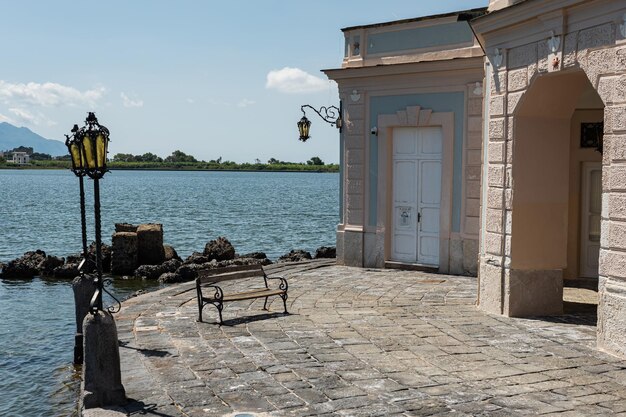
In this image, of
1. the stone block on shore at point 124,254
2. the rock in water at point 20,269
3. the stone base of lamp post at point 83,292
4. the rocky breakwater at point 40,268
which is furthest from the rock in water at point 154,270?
the stone base of lamp post at point 83,292

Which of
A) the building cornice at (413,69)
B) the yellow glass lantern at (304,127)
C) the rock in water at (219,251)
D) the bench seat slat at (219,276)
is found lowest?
the rock in water at (219,251)

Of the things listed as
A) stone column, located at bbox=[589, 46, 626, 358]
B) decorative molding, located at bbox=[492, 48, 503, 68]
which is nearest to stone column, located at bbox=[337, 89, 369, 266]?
decorative molding, located at bbox=[492, 48, 503, 68]

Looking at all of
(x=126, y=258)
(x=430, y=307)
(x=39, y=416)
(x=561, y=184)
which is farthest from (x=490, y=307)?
(x=126, y=258)

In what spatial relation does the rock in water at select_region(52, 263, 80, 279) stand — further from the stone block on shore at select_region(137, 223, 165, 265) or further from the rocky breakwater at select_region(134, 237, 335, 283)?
the stone block on shore at select_region(137, 223, 165, 265)

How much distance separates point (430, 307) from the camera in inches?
440

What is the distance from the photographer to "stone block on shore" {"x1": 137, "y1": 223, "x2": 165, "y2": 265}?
2134 cm

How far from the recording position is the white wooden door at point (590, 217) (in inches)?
521

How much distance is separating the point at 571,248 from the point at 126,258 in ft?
41.5

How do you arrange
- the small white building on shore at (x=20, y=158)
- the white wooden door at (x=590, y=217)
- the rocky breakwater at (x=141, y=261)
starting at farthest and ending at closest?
the small white building on shore at (x=20, y=158)
the rocky breakwater at (x=141, y=261)
the white wooden door at (x=590, y=217)

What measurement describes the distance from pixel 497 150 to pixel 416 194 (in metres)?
4.85

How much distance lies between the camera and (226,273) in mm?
11078

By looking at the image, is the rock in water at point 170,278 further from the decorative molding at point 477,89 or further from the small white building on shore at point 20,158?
the small white building on shore at point 20,158

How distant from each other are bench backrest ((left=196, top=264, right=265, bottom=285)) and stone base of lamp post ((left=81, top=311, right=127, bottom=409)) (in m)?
3.38

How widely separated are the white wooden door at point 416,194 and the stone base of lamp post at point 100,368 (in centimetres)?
930
